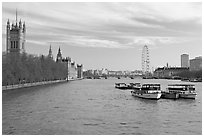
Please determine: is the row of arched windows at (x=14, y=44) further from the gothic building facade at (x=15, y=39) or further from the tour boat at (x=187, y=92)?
the tour boat at (x=187, y=92)

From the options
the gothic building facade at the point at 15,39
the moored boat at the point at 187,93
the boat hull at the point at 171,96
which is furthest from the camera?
the gothic building facade at the point at 15,39

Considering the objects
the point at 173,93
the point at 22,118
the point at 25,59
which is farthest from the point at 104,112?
the point at 25,59

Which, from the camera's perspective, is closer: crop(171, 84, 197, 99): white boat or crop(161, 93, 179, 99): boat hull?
crop(171, 84, 197, 99): white boat

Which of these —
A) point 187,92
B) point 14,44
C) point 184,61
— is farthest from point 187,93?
point 184,61

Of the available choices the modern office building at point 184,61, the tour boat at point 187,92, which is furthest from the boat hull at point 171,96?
the modern office building at point 184,61

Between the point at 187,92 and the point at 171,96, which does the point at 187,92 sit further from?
the point at 171,96

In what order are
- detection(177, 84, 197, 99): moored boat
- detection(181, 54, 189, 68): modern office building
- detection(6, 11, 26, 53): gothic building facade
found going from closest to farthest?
detection(177, 84, 197, 99): moored boat → detection(6, 11, 26, 53): gothic building facade → detection(181, 54, 189, 68): modern office building

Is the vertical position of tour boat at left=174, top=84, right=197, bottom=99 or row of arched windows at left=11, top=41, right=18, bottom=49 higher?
row of arched windows at left=11, top=41, right=18, bottom=49

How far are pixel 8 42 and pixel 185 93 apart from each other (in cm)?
5919

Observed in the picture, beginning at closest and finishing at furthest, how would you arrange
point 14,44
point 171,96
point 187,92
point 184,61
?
point 171,96
point 187,92
point 14,44
point 184,61

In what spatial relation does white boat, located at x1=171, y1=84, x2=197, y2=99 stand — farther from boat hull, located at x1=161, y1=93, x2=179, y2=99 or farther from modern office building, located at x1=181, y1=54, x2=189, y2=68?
modern office building, located at x1=181, y1=54, x2=189, y2=68

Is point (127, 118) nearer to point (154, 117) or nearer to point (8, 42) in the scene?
point (154, 117)

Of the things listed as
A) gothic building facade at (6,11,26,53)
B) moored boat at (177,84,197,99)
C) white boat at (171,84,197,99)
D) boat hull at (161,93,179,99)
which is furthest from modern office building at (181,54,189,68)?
boat hull at (161,93,179,99)

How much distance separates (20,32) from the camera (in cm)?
7800
